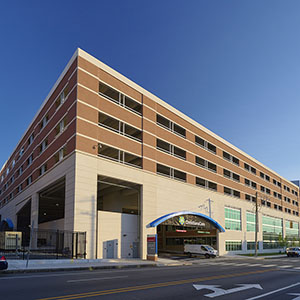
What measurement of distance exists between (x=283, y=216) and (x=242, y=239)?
31566 mm

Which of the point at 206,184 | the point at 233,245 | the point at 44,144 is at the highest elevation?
the point at 44,144

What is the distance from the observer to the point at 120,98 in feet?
119

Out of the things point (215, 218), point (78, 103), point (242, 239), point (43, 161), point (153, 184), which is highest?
point (78, 103)

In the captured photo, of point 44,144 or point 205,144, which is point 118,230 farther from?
point 205,144

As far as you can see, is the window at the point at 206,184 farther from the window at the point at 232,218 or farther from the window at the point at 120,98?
the window at the point at 120,98

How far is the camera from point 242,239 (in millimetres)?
56688

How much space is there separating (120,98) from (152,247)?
16734 mm

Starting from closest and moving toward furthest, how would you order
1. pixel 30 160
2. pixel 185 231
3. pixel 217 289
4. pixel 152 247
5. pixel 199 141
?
pixel 217 289, pixel 152 247, pixel 185 231, pixel 30 160, pixel 199 141

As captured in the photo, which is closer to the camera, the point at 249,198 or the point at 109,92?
the point at 109,92

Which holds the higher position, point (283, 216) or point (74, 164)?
point (74, 164)

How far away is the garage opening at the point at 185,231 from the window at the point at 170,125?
1165 cm

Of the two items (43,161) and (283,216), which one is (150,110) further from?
(283,216)

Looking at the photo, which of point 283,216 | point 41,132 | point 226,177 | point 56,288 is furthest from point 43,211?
point 283,216

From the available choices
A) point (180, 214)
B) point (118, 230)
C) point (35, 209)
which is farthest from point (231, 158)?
point (35, 209)
